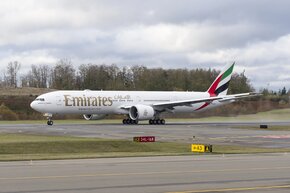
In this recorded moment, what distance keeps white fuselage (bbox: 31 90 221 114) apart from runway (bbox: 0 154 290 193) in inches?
1564

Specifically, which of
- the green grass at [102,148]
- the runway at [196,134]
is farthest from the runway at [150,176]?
the runway at [196,134]

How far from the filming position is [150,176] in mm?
16656

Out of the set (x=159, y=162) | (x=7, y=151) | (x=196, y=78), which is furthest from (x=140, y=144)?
(x=196, y=78)

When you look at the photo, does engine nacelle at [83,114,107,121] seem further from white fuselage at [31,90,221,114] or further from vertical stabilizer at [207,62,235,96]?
vertical stabilizer at [207,62,235,96]

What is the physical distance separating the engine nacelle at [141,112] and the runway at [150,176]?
41133 millimetres

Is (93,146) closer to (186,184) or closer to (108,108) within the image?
(186,184)

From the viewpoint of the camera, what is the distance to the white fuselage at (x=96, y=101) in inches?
2397

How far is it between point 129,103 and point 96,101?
4.68 metres

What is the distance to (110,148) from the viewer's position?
31.6 m

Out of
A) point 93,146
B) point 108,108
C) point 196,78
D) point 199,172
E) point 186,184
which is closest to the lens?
point 186,184

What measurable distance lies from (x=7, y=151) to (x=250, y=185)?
16.7m

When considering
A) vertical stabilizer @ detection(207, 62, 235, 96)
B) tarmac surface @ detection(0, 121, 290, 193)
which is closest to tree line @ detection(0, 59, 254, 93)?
vertical stabilizer @ detection(207, 62, 235, 96)

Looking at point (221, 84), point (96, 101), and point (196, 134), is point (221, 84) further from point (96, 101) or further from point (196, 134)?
point (196, 134)

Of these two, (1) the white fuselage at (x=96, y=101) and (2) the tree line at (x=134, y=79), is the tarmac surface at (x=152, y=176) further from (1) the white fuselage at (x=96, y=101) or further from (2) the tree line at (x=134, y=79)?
(2) the tree line at (x=134, y=79)
